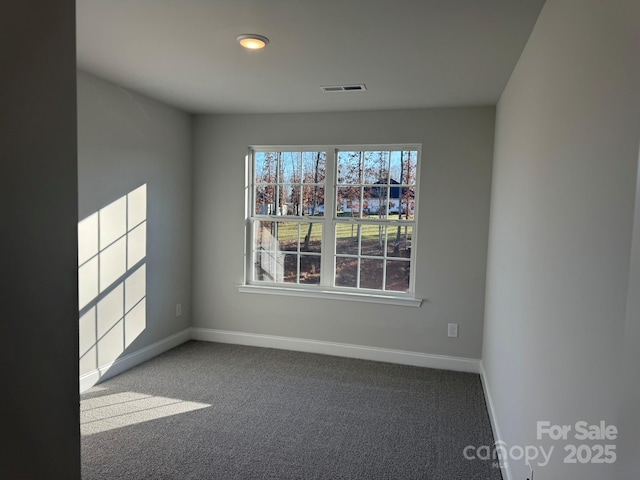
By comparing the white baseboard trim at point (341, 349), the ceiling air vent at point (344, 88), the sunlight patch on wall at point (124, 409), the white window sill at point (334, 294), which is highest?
the ceiling air vent at point (344, 88)

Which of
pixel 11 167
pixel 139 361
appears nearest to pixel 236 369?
pixel 139 361

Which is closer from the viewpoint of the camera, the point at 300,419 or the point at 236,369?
the point at 300,419

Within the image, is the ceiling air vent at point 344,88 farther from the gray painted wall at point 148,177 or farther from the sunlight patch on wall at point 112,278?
the sunlight patch on wall at point 112,278

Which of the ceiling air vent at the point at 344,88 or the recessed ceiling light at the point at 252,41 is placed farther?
the ceiling air vent at the point at 344,88

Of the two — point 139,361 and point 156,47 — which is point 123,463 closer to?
point 139,361

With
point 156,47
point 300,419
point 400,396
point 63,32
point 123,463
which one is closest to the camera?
point 63,32

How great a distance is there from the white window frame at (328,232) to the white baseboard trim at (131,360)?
849 millimetres

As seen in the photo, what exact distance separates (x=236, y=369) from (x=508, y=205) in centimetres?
269

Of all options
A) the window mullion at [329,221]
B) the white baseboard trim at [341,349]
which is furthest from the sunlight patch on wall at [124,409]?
the window mullion at [329,221]

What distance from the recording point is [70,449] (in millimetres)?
1020

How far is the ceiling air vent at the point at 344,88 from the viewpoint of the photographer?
3165 mm

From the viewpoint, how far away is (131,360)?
12.1 feet

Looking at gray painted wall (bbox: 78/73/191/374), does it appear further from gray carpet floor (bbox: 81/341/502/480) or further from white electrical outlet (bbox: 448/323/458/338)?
white electrical outlet (bbox: 448/323/458/338)

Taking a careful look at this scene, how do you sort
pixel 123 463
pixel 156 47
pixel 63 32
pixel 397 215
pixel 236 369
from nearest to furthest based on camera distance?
pixel 63 32, pixel 123 463, pixel 156 47, pixel 236 369, pixel 397 215
